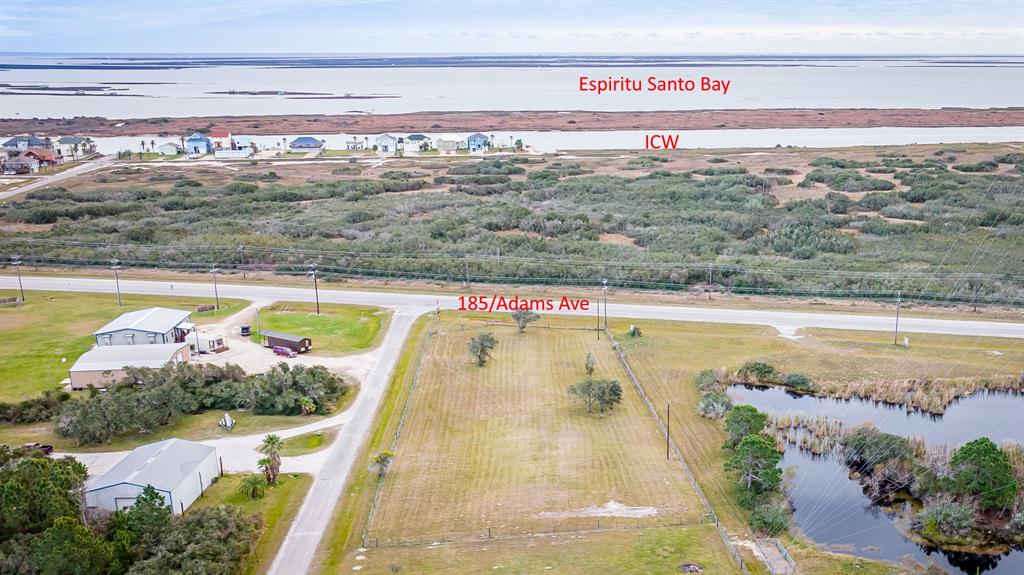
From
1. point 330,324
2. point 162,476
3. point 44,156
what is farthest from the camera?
point 44,156

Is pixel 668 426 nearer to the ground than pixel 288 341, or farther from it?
nearer to the ground

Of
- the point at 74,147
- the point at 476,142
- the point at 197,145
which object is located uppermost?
the point at 74,147

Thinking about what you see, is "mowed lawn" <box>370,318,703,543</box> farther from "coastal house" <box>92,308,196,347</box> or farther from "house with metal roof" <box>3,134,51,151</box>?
"house with metal roof" <box>3,134,51,151</box>

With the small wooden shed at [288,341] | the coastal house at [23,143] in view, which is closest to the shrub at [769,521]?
the small wooden shed at [288,341]

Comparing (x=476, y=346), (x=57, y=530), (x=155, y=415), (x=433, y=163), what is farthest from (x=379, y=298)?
(x=433, y=163)

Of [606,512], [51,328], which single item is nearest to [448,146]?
[51,328]

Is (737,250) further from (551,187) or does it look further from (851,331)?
(551,187)

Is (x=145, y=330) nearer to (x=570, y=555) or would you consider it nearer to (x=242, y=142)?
(x=570, y=555)
